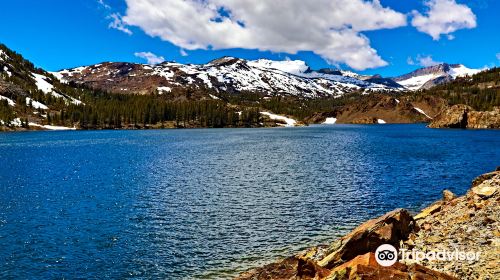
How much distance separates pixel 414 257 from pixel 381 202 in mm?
28123

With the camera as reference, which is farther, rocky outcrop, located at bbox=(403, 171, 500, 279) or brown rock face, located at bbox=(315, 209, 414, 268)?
brown rock face, located at bbox=(315, 209, 414, 268)

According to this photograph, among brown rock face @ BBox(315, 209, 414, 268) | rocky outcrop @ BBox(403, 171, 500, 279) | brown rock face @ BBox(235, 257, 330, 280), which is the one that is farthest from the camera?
brown rock face @ BBox(315, 209, 414, 268)

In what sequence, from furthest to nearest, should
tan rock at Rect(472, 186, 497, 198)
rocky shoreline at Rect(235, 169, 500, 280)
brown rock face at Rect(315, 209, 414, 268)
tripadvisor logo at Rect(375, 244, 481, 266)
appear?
1. tan rock at Rect(472, 186, 497, 198)
2. brown rock face at Rect(315, 209, 414, 268)
3. tripadvisor logo at Rect(375, 244, 481, 266)
4. rocky shoreline at Rect(235, 169, 500, 280)

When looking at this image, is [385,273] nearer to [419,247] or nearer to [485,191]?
[419,247]

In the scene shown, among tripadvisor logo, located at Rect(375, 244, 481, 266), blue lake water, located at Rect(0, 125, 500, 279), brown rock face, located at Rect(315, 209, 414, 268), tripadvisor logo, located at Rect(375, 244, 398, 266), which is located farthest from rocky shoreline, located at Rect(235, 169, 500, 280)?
blue lake water, located at Rect(0, 125, 500, 279)

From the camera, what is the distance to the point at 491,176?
155 ft

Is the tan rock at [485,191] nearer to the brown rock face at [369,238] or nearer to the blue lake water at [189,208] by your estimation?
the brown rock face at [369,238]

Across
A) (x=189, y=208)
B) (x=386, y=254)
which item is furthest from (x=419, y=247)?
(x=189, y=208)

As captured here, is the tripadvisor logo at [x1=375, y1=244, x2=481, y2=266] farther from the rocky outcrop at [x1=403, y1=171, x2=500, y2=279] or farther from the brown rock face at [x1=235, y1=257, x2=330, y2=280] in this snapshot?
the brown rock face at [x1=235, y1=257, x2=330, y2=280]

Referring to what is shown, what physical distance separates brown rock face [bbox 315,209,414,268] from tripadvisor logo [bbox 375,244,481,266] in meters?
0.94

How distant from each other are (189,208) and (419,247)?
3005 centimetres

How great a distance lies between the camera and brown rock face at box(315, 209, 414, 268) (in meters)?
27.6

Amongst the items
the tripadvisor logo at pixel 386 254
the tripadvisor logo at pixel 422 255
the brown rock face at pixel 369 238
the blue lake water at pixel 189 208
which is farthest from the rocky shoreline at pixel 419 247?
the blue lake water at pixel 189 208

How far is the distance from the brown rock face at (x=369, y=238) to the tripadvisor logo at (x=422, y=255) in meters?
0.94
